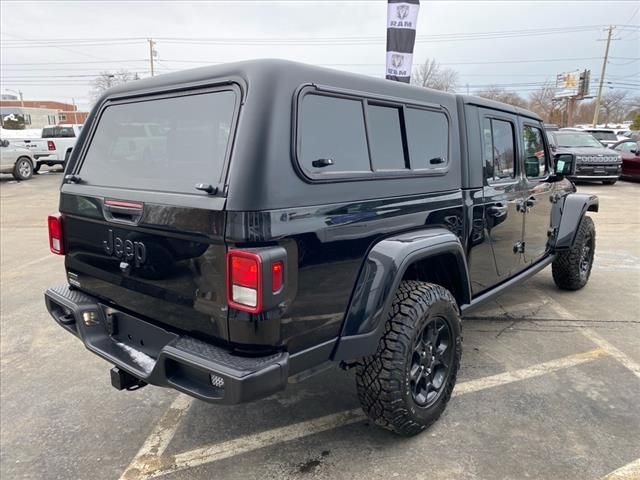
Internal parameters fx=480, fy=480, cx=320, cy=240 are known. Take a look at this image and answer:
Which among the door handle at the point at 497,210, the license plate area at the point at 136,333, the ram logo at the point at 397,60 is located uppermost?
the ram logo at the point at 397,60

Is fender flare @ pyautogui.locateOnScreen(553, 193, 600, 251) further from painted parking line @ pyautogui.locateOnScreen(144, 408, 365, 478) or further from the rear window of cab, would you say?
painted parking line @ pyautogui.locateOnScreen(144, 408, 365, 478)

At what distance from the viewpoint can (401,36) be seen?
895 centimetres

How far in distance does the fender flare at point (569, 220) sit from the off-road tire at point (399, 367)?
2.53 metres

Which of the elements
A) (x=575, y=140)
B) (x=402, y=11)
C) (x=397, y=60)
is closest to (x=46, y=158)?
(x=397, y=60)

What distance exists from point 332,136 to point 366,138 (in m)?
0.26

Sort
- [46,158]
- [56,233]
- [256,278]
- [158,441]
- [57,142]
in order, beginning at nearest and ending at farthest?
[256,278] < [158,441] < [56,233] < [57,142] < [46,158]

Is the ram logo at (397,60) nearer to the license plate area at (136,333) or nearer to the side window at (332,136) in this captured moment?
the side window at (332,136)

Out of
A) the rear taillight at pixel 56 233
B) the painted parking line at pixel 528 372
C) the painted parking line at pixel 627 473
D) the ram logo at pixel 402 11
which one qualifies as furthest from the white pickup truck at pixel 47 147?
the painted parking line at pixel 627 473

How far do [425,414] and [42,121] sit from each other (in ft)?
301

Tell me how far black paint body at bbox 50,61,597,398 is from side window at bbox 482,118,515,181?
0.36m

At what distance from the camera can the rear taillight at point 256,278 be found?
186 centimetres

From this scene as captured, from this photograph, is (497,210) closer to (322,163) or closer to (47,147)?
(322,163)

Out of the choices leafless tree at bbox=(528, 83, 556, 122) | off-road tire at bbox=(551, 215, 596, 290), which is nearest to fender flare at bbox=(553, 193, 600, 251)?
off-road tire at bbox=(551, 215, 596, 290)

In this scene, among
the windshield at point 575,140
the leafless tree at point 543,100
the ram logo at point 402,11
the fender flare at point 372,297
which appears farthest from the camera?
the leafless tree at point 543,100
